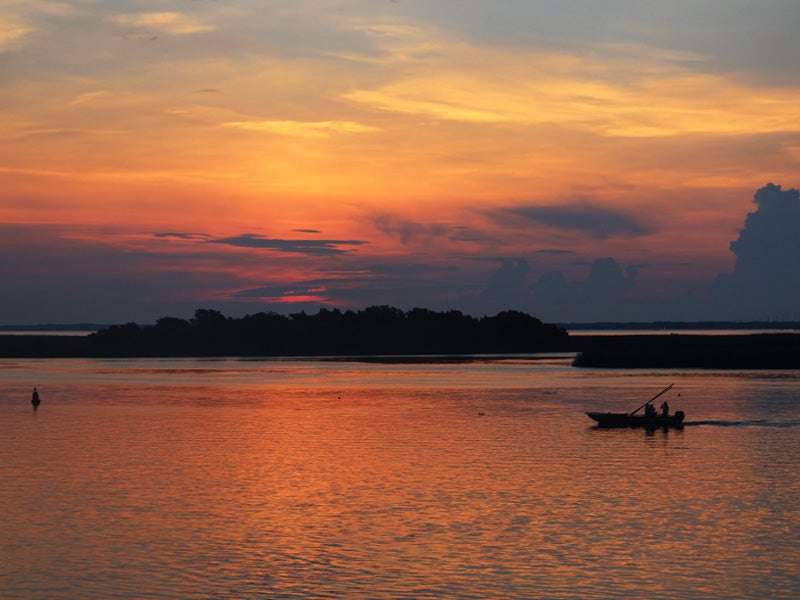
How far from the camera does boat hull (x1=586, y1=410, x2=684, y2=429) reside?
6781cm

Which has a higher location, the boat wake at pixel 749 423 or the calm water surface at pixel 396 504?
the boat wake at pixel 749 423

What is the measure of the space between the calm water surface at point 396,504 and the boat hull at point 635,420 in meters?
0.91

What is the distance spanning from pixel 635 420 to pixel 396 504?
32363 mm

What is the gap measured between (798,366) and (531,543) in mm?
126966

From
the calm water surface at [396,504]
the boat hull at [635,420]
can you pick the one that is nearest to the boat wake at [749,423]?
the calm water surface at [396,504]

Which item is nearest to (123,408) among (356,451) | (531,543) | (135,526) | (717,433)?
(356,451)

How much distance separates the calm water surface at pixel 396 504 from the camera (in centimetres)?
2841

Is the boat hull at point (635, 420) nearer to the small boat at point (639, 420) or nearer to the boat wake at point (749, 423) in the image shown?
the small boat at point (639, 420)

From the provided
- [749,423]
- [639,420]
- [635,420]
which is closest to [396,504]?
[635,420]

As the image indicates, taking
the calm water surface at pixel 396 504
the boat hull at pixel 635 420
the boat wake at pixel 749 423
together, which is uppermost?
the boat hull at pixel 635 420

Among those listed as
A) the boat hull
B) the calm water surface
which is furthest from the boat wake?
the boat hull

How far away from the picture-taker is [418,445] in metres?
60.2

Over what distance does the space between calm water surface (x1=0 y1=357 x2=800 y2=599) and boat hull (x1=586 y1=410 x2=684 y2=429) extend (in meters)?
0.91

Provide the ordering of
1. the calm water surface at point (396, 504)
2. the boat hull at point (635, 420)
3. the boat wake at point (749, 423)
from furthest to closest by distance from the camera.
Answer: the boat wake at point (749, 423) < the boat hull at point (635, 420) < the calm water surface at point (396, 504)
